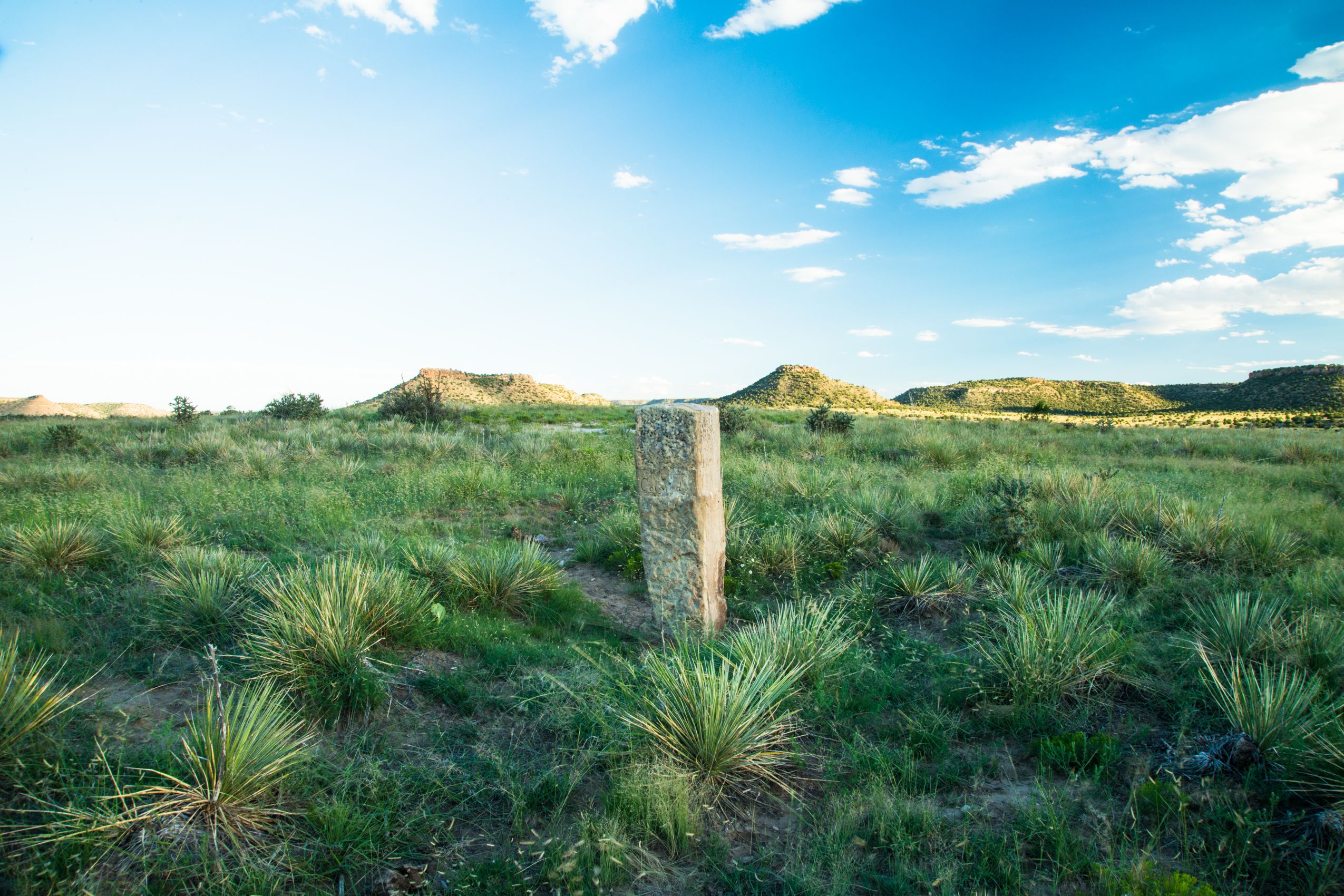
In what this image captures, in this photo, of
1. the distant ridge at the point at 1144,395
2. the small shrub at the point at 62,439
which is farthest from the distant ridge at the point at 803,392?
the small shrub at the point at 62,439

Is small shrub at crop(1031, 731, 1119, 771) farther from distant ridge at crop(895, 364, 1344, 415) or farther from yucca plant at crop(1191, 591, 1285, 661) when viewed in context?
distant ridge at crop(895, 364, 1344, 415)

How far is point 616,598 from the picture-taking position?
243 inches

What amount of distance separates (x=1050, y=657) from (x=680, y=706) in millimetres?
2433

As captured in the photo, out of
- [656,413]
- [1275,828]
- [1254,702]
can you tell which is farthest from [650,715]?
[1254,702]

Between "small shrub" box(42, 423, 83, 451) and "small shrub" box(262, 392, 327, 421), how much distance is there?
20.9ft

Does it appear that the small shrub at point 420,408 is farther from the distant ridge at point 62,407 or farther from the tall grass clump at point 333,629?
the distant ridge at point 62,407

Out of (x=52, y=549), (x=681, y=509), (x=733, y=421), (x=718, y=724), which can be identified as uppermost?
(x=733, y=421)

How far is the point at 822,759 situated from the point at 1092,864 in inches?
48.4

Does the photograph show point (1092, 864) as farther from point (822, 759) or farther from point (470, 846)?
point (470, 846)

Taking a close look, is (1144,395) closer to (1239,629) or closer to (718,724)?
(1239,629)

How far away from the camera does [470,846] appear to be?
2.78m

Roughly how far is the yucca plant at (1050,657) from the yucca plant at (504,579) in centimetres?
361

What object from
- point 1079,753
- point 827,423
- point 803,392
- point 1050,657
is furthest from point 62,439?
point 803,392

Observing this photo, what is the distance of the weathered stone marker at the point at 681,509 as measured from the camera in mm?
4988
